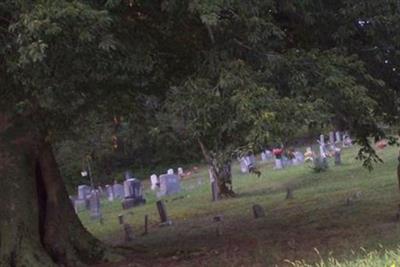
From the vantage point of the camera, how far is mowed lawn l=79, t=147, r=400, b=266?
1227cm

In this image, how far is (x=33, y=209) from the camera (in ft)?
42.8

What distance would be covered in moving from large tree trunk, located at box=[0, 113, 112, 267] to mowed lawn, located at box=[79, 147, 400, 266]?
107 cm

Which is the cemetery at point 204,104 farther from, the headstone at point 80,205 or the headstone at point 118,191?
the headstone at point 118,191

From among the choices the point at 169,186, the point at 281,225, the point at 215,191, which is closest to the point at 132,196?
the point at 169,186

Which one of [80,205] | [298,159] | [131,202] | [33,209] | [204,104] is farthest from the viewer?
[298,159]

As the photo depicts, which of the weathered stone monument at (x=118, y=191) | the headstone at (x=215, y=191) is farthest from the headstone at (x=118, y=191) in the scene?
the headstone at (x=215, y=191)

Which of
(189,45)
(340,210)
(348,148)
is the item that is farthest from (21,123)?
(348,148)

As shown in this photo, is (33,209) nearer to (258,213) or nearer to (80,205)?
(258,213)

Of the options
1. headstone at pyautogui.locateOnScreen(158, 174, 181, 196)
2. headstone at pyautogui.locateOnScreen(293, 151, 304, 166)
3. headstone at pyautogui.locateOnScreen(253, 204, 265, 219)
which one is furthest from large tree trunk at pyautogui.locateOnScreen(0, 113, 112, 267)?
headstone at pyautogui.locateOnScreen(293, 151, 304, 166)

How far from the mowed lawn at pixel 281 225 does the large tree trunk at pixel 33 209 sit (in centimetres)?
107

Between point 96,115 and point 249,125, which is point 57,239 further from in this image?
point 249,125

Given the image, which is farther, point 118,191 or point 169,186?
point 118,191

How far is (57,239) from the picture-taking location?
1339cm

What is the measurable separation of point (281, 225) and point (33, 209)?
234 inches
